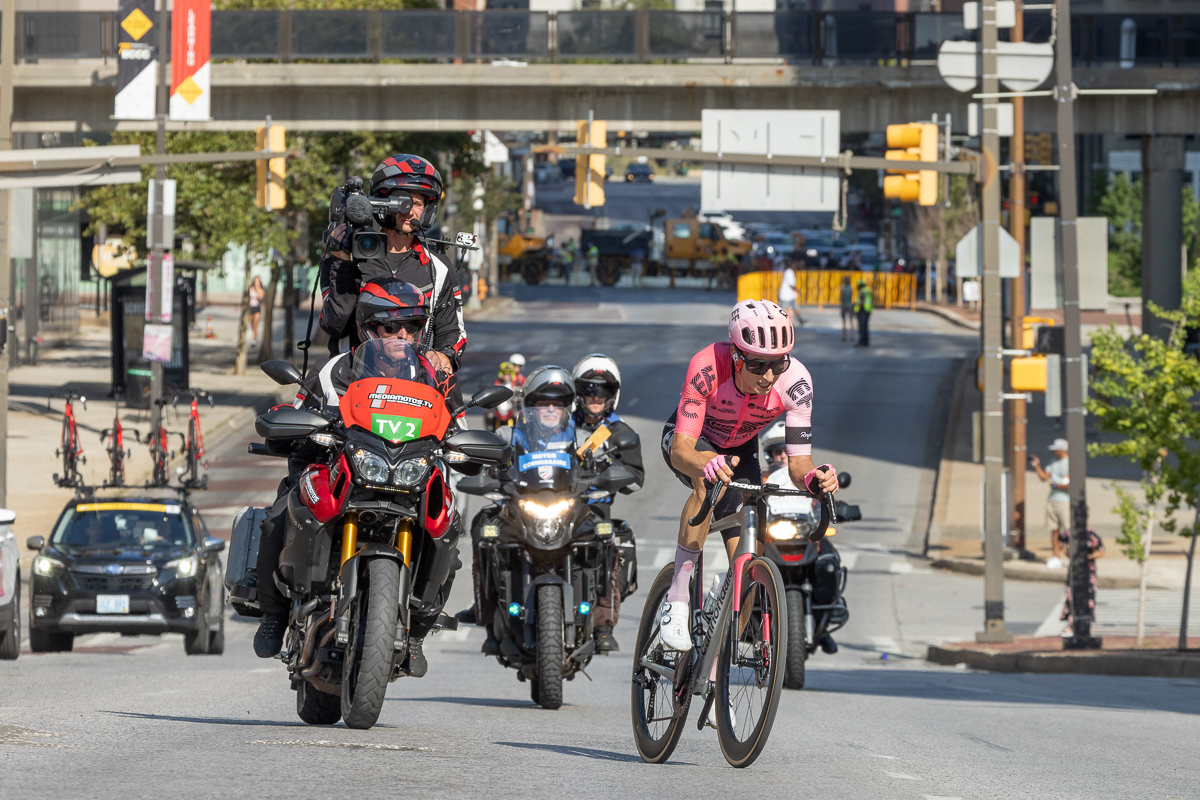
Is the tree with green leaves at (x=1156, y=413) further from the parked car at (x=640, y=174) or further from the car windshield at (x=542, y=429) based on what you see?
the parked car at (x=640, y=174)

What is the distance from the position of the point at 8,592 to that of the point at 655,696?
10414mm

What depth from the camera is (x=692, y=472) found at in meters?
7.94

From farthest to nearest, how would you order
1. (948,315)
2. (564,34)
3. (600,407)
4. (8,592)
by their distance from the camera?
1. (948,315)
2. (564,34)
3. (8,592)
4. (600,407)

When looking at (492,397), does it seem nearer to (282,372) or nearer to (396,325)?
(396,325)

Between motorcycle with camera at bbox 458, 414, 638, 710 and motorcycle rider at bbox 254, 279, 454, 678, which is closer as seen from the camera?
motorcycle rider at bbox 254, 279, 454, 678

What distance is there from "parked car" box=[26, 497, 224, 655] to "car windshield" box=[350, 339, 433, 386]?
39.4ft

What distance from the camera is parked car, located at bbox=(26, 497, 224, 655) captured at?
62.4 ft

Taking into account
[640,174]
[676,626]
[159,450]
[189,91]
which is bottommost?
[159,450]

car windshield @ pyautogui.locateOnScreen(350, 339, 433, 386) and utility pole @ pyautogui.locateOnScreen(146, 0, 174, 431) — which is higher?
utility pole @ pyautogui.locateOnScreen(146, 0, 174, 431)

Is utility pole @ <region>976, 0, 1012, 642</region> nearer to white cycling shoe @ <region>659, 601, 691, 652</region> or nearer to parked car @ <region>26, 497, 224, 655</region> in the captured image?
parked car @ <region>26, 497, 224, 655</region>

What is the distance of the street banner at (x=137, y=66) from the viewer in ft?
104

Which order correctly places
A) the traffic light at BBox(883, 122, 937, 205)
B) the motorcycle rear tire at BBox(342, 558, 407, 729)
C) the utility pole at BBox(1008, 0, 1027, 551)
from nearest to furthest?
the motorcycle rear tire at BBox(342, 558, 407, 729)
the traffic light at BBox(883, 122, 937, 205)
the utility pole at BBox(1008, 0, 1027, 551)

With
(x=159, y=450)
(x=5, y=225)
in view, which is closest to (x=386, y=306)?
(x=5, y=225)

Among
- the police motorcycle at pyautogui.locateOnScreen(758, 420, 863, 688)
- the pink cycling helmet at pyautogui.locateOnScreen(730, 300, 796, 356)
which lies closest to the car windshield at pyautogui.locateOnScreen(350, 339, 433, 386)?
the pink cycling helmet at pyautogui.locateOnScreen(730, 300, 796, 356)
